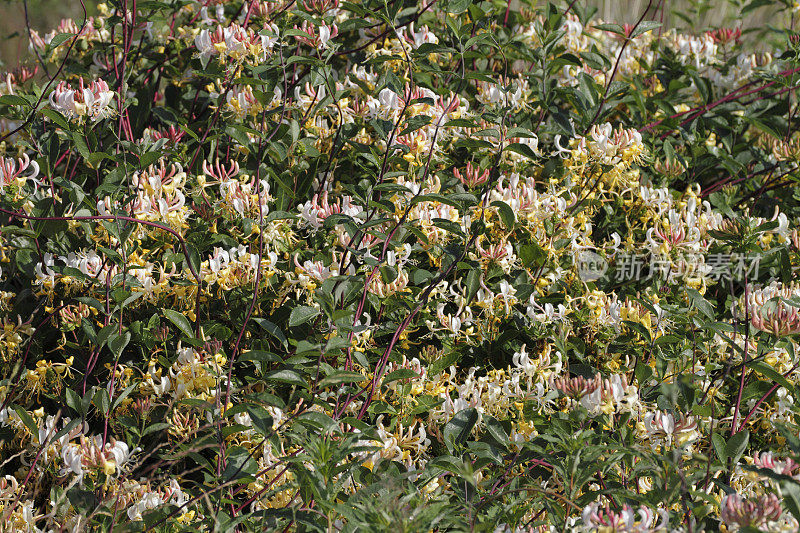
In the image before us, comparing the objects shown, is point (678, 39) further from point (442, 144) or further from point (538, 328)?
point (538, 328)

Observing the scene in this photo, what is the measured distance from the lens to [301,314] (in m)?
1.49

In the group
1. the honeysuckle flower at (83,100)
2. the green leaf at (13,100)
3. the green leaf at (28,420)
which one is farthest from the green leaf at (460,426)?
the green leaf at (13,100)

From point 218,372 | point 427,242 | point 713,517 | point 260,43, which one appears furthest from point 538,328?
point 260,43

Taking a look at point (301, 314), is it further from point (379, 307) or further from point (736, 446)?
point (736, 446)

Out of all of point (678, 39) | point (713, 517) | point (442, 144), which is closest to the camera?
point (713, 517)

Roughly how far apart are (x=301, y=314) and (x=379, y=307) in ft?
0.79

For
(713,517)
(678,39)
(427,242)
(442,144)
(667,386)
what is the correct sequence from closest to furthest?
(667,386)
(713,517)
(427,242)
(442,144)
(678,39)

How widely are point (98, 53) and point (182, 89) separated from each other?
9.6 inches

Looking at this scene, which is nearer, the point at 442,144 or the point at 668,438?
the point at 668,438

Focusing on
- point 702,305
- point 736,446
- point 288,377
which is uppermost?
point 288,377

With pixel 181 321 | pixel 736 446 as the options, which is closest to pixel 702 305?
pixel 736 446

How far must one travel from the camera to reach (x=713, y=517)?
1.46m

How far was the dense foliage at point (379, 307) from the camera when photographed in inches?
54.2

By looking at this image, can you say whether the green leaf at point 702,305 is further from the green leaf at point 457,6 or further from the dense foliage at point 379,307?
the green leaf at point 457,6
